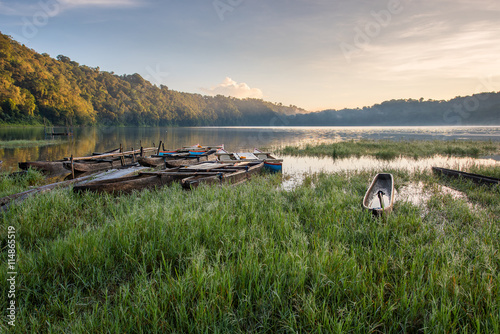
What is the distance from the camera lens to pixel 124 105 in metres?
106

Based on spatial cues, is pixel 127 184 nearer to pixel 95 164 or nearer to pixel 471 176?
pixel 95 164

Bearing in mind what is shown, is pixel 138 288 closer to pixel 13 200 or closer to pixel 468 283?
pixel 468 283

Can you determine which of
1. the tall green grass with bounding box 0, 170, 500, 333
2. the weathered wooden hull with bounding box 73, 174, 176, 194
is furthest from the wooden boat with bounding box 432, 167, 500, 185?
the weathered wooden hull with bounding box 73, 174, 176, 194

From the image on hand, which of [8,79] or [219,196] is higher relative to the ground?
[8,79]

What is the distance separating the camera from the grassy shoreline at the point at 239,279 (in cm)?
214

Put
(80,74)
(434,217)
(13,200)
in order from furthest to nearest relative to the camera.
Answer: (80,74) < (434,217) < (13,200)

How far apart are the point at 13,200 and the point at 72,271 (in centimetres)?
405

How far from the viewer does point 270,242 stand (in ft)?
11.3

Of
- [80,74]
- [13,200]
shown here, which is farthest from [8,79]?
[13,200]

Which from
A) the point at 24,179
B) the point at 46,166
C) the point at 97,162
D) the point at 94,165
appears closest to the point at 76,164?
the point at 94,165

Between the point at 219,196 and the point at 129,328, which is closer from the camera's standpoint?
the point at 129,328

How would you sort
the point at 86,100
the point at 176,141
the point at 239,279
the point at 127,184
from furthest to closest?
1. the point at 86,100
2. the point at 176,141
3. the point at 127,184
4. the point at 239,279

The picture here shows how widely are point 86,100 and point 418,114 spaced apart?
190759mm

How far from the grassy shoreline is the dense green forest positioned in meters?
74.2
